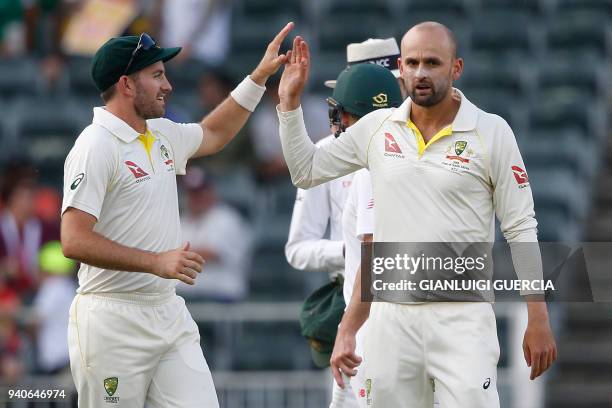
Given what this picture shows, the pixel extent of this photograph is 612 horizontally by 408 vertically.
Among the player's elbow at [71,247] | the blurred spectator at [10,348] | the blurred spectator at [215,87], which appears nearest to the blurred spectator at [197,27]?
the blurred spectator at [215,87]

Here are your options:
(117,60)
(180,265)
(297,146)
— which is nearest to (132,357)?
(180,265)

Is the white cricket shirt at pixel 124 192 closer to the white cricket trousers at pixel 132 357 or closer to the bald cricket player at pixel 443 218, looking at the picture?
the white cricket trousers at pixel 132 357

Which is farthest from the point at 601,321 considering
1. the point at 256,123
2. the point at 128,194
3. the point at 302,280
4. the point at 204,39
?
the point at 128,194

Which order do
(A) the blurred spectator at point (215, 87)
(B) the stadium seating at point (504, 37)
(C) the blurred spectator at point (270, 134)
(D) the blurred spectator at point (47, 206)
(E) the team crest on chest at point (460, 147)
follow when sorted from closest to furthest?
1. (E) the team crest on chest at point (460, 147)
2. (D) the blurred spectator at point (47, 206)
3. (C) the blurred spectator at point (270, 134)
4. (A) the blurred spectator at point (215, 87)
5. (B) the stadium seating at point (504, 37)

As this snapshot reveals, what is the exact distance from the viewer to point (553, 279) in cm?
631

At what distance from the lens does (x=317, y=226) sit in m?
7.51

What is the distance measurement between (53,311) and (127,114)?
449 cm

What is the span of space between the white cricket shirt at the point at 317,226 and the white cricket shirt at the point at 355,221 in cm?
25

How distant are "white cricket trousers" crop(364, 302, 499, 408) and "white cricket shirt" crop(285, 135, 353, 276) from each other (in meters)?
1.27

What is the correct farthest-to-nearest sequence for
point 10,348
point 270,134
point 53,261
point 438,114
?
point 270,134
point 53,261
point 10,348
point 438,114

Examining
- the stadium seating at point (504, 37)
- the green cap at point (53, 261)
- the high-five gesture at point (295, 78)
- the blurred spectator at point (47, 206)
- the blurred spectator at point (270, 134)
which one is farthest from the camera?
the stadium seating at point (504, 37)

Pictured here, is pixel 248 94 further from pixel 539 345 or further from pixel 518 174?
pixel 539 345

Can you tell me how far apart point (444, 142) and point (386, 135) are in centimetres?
27

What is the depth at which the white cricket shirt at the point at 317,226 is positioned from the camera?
7344mm
